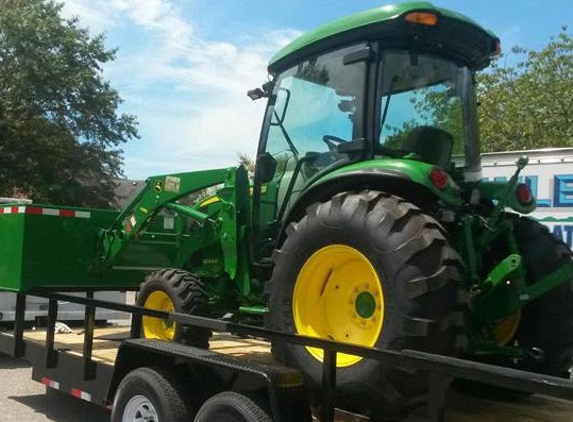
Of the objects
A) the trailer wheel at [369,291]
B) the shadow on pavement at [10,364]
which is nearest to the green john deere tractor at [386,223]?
the trailer wheel at [369,291]

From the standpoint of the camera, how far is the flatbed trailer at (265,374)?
2.73 metres

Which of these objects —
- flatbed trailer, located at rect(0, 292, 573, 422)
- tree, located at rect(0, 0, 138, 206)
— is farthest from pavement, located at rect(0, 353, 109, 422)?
tree, located at rect(0, 0, 138, 206)

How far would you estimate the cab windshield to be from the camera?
4.23 m

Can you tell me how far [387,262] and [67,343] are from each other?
150 inches

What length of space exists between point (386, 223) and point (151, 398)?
1792 mm

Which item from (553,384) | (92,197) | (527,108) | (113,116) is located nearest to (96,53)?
(113,116)

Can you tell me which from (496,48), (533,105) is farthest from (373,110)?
(533,105)

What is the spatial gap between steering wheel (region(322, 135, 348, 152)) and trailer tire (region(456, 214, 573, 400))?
142 cm

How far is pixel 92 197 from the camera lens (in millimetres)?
26641

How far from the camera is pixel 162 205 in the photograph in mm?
6250

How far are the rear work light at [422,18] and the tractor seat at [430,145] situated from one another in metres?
0.68

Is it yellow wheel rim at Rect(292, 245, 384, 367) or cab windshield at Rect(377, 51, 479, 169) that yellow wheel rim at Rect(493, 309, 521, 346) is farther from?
yellow wheel rim at Rect(292, 245, 384, 367)

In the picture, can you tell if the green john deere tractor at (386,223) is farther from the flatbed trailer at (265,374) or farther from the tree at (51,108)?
the tree at (51,108)

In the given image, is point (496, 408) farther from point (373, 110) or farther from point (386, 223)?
point (373, 110)
